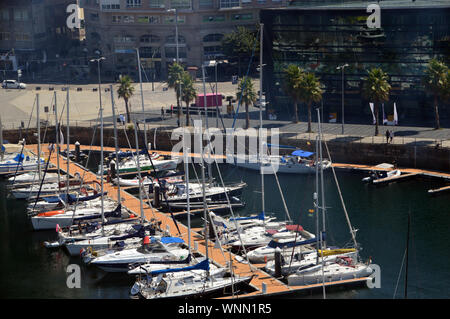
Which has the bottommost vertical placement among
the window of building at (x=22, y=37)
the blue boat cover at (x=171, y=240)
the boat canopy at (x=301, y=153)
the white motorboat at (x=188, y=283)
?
the white motorboat at (x=188, y=283)

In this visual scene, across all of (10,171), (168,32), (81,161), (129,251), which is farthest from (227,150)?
(168,32)

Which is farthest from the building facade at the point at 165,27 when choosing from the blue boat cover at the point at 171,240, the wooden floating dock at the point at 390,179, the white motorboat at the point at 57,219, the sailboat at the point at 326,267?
the sailboat at the point at 326,267

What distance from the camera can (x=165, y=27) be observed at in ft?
436

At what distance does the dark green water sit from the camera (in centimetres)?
5766

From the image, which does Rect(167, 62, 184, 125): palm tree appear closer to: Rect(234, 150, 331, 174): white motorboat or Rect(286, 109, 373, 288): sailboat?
Rect(234, 150, 331, 174): white motorboat

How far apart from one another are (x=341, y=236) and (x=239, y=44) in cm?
6400

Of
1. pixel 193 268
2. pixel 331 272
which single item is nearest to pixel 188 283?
pixel 193 268

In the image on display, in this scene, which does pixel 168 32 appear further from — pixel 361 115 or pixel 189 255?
pixel 189 255

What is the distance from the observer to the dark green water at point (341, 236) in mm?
57656

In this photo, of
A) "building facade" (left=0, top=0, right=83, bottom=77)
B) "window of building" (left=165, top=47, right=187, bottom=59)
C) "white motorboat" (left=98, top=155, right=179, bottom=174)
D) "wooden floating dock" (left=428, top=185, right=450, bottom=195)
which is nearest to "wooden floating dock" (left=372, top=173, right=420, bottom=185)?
"wooden floating dock" (left=428, top=185, right=450, bottom=195)

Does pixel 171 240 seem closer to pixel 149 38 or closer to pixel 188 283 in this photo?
pixel 188 283

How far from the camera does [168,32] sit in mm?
133250

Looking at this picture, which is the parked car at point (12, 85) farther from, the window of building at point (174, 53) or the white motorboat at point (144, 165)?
the white motorboat at point (144, 165)

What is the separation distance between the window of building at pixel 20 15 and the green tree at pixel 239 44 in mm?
33905
